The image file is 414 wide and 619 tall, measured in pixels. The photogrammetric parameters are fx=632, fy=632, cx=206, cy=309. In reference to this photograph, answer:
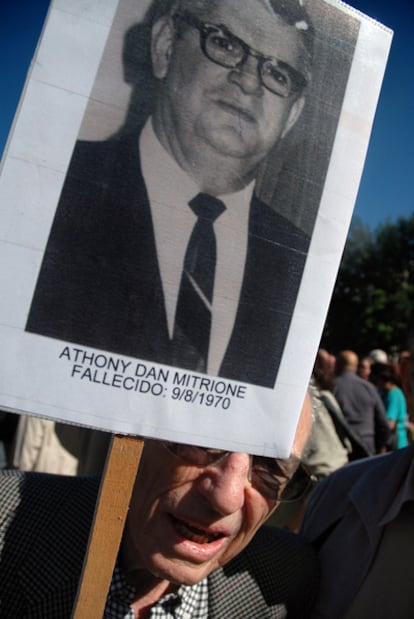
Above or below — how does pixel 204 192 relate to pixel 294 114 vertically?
below

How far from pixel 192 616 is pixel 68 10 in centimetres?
152

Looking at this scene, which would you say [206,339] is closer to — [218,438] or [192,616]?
[218,438]

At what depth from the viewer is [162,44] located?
45.1 inches

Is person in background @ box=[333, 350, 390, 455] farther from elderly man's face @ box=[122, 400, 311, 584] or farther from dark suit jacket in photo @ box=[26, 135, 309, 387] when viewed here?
dark suit jacket in photo @ box=[26, 135, 309, 387]

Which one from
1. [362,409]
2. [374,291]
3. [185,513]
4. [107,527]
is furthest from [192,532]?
[374,291]

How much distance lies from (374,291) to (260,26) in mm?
31731

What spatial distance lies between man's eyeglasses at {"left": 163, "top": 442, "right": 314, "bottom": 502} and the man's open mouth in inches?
5.7

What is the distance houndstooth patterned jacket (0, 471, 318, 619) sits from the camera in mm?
1607

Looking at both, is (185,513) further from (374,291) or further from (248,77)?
(374,291)

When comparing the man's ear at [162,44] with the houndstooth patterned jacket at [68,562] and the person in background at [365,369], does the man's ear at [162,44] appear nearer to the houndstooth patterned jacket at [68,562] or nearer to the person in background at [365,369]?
the houndstooth patterned jacket at [68,562]

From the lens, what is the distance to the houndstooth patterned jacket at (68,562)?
5.27 ft

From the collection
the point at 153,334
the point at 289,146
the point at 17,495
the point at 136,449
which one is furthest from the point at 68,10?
the point at 17,495

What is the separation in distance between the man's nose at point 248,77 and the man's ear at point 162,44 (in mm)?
122

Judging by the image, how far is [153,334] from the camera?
1.16 metres
